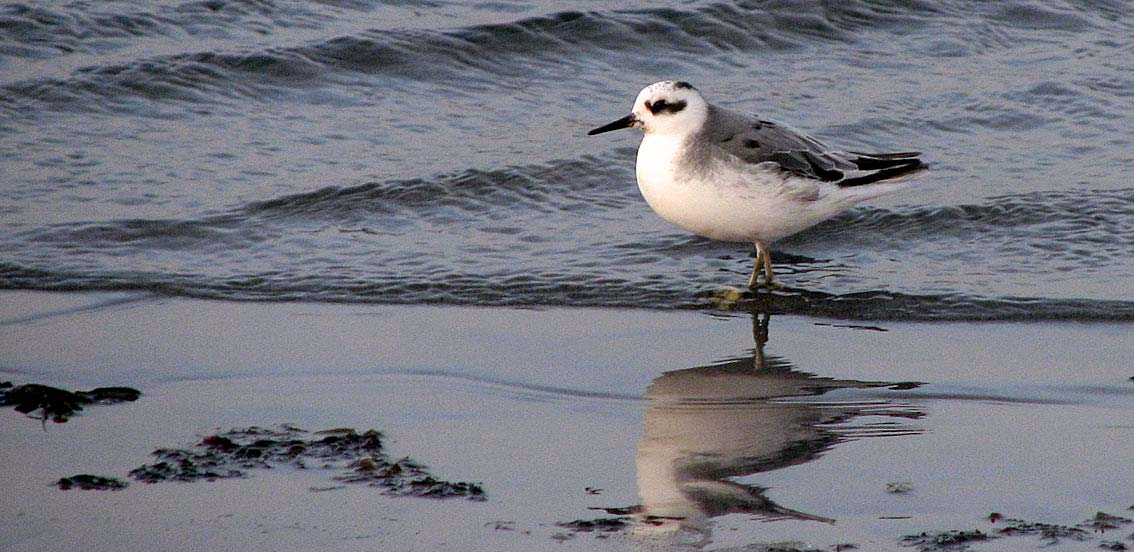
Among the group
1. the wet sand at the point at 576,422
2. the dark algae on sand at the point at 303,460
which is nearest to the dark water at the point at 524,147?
the wet sand at the point at 576,422

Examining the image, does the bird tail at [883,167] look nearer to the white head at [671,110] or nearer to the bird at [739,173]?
the bird at [739,173]

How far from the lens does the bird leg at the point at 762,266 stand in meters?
7.49

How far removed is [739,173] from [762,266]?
0.72 m

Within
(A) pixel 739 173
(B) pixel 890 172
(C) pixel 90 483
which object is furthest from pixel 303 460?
(B) pixel 890 172

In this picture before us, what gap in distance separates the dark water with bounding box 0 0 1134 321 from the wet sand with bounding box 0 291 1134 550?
0.49m

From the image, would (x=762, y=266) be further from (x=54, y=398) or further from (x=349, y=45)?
(x=349, y=45)

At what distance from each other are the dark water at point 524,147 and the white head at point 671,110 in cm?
78

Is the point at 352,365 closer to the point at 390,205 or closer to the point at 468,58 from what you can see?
the point at 390,205

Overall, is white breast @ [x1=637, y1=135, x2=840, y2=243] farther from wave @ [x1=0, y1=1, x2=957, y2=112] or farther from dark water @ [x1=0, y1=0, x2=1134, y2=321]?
wave @ [x1=0, y1=1, x2=957, y2=112]

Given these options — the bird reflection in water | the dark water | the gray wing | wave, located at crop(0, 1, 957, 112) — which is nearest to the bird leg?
the dark water

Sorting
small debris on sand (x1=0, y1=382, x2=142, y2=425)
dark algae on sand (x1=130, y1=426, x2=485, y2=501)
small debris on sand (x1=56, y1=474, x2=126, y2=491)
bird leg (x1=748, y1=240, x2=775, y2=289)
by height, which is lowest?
small debris on sand (x1=56, y1=474, x2=126, y2=491)

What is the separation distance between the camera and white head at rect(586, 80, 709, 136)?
24.3ft

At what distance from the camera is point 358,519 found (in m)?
4.34

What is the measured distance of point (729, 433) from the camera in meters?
5.21
